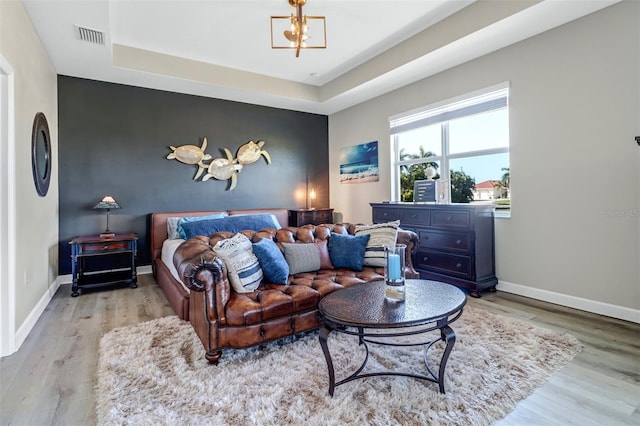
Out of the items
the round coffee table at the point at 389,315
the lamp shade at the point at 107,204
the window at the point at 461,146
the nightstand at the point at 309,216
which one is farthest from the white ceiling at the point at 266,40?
the round coffee table at the point at 389,315

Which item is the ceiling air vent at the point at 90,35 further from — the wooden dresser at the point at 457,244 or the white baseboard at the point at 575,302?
the white baseboard at the point at 575,302

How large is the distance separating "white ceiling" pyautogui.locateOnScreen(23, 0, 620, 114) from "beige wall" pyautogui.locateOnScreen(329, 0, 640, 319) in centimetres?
24

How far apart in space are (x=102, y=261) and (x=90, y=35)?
284 centimetres

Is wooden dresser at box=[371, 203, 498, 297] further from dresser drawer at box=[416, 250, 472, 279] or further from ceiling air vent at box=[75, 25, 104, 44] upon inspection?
ceiling air vent at box=[75, 25, 104, 44]

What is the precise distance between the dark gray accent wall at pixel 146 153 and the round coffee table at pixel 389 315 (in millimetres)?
3776

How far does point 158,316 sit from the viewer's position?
3.17 m

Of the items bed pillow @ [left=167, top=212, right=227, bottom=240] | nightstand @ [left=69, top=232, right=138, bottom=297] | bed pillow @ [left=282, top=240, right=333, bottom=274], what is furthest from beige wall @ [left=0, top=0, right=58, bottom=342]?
bed pillow @ [left=282, top=240, right=333, bottom=274]

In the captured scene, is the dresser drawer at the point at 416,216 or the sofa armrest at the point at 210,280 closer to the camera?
the sofa armrest at the point at 210,280

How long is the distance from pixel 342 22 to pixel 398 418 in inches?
148

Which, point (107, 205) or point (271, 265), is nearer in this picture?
point (271, 265)

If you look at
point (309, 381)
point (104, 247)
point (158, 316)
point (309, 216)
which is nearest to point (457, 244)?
point (309, 381)

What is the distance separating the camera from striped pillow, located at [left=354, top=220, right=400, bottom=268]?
3199 mm

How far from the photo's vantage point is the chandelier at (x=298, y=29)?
109 inches

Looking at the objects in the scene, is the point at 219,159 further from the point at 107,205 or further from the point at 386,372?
the point at 386,372
